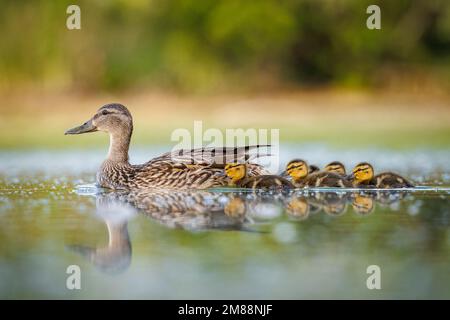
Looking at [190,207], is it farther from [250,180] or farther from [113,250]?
[113,250]

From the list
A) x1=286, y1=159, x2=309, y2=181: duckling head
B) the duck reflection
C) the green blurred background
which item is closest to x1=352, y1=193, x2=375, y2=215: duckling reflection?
the duck reflection

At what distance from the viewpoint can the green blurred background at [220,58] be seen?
15.1 metres

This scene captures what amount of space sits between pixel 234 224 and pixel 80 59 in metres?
11.8

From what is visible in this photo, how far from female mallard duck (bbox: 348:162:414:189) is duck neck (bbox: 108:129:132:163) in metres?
1.71

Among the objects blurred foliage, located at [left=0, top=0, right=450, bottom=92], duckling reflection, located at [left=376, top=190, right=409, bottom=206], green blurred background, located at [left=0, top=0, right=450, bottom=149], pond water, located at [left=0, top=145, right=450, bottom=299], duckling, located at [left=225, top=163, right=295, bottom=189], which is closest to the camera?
pond water, located at [left=0, top=145, right=450, bottom=299]

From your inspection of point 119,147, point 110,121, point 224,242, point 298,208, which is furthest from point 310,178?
point 224,242

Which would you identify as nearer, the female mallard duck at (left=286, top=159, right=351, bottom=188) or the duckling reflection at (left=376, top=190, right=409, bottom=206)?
the duckling reflection at (left=376, top=190, right=409, bottom=206)

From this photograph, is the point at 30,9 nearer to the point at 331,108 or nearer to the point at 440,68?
the point at 331,108

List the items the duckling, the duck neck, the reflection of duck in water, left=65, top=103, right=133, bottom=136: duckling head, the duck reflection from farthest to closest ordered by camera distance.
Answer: left=65, top=103, right=133, bottom=136: duckling head < the duck neck < the duckling < the reflection of duck in water < the duck reflection

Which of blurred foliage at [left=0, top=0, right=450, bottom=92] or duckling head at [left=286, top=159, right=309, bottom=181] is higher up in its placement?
blurred foliage at [left=0, top=0, right=450, bottom=92]

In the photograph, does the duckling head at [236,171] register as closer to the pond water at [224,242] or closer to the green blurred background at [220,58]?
the pond water at [224,242]

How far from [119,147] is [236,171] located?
3.46 feet

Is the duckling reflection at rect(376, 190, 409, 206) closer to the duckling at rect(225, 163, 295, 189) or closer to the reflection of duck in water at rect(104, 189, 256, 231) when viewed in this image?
the duckling at rect(225, 163, 295, 189)

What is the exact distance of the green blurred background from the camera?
15.1 metres
